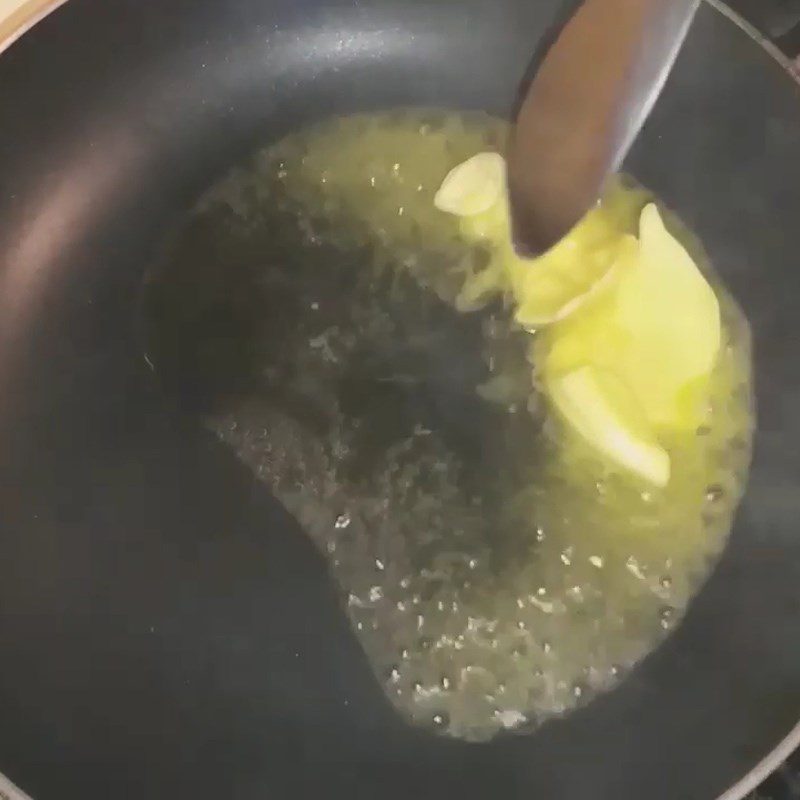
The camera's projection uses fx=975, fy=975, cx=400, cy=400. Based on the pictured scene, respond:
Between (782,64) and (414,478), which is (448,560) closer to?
(414,478)

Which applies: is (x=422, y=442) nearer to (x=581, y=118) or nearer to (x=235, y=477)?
(x=235, y=477)

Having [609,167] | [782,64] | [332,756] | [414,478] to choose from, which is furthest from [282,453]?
[782,64]

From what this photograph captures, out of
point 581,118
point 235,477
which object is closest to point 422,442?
point 235,477
